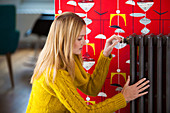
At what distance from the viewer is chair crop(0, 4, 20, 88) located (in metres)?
2.90

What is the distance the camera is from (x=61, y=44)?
1101 mm

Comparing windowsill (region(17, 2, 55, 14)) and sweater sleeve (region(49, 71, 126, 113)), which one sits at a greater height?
windowsill (region(17, 2, 55, 14))

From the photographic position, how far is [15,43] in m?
3.04

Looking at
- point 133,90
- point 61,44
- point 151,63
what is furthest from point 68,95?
point 151,63

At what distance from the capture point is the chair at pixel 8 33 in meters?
2.90

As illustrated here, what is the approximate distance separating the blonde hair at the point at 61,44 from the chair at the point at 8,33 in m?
1.88

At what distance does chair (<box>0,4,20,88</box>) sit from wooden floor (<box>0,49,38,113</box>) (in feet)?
0.55

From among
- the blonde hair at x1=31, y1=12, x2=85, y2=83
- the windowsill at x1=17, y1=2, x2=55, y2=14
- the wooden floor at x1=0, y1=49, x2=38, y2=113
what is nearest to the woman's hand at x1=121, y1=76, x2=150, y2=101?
the blonde hair at x1=31, y1=12, x2=85, y2=83

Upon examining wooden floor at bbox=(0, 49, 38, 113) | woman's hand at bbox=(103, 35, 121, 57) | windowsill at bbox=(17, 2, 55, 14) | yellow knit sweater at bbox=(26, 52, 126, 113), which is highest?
windowsill at bbox=(17, 2, 55, 14)

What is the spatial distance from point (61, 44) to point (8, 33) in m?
2.03

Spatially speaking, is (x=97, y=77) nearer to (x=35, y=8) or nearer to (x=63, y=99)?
(x=63, y=99)

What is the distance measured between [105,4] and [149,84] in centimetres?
52

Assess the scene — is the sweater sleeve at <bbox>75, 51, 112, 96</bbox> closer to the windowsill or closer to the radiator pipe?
the radiator pipe

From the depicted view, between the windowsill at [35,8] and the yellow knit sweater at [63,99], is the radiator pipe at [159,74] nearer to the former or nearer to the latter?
the yellow knit sweater at [63,99]
